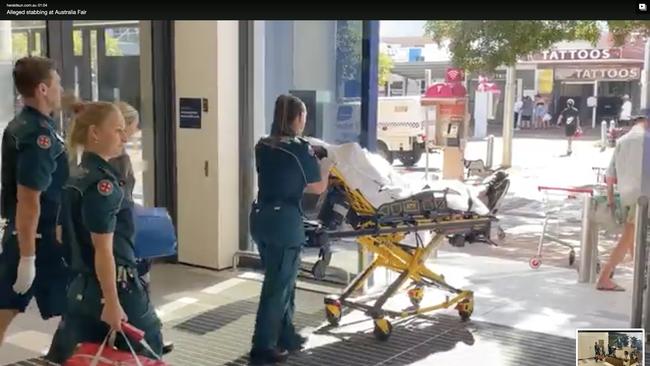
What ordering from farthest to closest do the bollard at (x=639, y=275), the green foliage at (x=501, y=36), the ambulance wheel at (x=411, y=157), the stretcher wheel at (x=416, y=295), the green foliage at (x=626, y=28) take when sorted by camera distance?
the ambulance wheel at (x=411, y=157) → the stretcher wheel at (x=416, y=295) → the bollard at (x=639, y=275) → the green foliage at (x=501, y=36) → the green foliage at (x=626, y=28)

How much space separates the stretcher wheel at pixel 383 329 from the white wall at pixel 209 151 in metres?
1.23

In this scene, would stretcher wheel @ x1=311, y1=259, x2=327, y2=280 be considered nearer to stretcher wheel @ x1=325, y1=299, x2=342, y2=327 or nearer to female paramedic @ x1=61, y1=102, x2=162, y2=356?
stretcher wheel @ x1=325, y1=299, x2=342, y2=327

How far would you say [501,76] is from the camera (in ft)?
6.18

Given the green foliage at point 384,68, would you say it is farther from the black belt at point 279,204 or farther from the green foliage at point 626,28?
the green foliage at point 626,28

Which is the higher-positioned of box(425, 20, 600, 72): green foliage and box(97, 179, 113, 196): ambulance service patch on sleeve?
box(425, 20, 600, 72): green foliage

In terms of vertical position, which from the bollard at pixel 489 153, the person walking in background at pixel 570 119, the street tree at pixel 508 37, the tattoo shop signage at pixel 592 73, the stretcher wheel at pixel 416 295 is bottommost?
the stretcher wheel at pixel 416 295

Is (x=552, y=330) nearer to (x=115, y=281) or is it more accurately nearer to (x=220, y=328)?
(x=220, y=328)

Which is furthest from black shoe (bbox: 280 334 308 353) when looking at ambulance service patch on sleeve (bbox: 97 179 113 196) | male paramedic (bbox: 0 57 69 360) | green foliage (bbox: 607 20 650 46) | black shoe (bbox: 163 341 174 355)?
green foliage (bbox: 607 20 650 46)

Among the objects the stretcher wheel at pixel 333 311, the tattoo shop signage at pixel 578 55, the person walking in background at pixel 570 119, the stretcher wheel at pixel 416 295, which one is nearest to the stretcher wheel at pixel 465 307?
the stretcher wheel at pixel 416 295

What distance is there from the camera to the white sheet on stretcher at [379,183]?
2.78 meters

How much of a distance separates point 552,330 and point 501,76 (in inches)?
45.2

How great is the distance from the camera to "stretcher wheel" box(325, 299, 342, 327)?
2961 mm

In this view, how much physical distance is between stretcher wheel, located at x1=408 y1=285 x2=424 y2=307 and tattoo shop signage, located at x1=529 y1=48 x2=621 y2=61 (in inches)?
58.7
